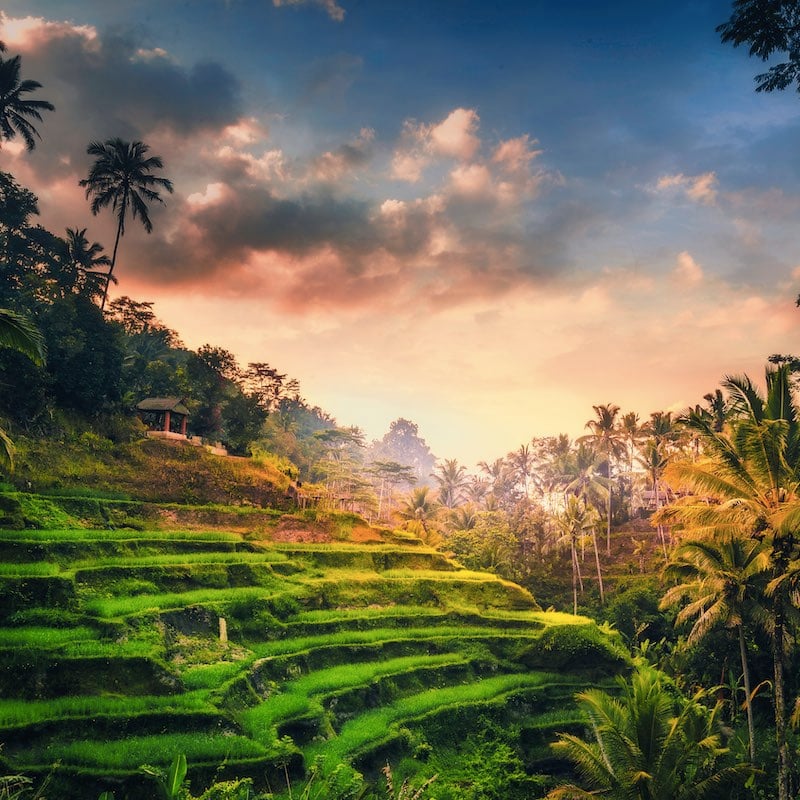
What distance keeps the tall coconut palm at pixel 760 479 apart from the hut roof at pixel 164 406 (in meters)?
30.8

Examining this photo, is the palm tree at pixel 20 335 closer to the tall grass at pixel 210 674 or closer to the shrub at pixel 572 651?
the tall grass at pixel 210 674

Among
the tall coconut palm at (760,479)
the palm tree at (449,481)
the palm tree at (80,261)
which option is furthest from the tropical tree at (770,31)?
the palm tree at (449,481)

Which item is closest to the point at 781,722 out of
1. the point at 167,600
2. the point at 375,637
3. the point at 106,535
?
the point at 375,637

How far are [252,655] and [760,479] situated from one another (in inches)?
615

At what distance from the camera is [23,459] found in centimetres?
2412

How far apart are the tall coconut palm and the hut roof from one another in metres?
30.8

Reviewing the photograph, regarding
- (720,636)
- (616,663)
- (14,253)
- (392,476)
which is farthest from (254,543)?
(392,476)

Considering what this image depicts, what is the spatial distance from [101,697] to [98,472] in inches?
672

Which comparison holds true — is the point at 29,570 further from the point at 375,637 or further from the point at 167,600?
the point at 375,637

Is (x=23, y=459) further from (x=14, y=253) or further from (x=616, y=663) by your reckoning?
(x=616, y=663)

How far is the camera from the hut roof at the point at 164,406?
118 feet

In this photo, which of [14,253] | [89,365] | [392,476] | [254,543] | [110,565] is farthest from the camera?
[392,476]

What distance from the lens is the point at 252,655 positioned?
17125mm

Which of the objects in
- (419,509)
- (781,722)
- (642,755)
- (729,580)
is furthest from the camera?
(419,509)
